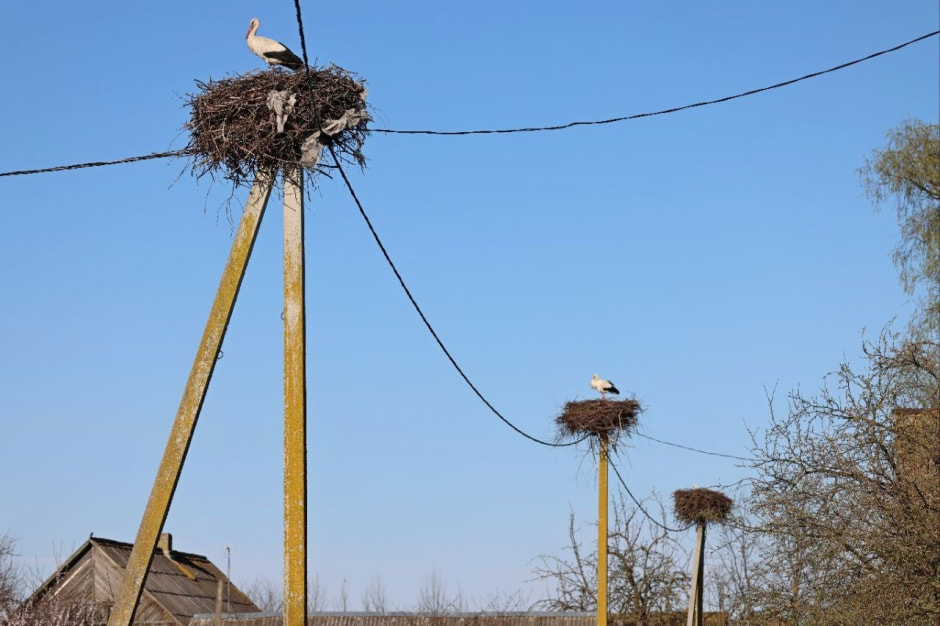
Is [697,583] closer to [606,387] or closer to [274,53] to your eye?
[606,387]

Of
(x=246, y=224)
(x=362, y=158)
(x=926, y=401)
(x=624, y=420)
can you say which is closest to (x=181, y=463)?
(x=246, y=224)

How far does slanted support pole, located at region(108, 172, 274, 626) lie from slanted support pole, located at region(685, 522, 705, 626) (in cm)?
1846

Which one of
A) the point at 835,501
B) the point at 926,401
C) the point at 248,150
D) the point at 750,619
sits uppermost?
the point at 248,150

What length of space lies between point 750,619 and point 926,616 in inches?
101

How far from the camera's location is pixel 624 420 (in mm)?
19906

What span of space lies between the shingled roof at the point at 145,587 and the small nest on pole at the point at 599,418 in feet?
36.3

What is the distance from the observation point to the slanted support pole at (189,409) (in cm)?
870

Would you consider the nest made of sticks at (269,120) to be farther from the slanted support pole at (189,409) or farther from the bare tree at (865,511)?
the bare tree at (865,511)

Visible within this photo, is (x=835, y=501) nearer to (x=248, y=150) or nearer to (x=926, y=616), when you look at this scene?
(x=926, y=616)

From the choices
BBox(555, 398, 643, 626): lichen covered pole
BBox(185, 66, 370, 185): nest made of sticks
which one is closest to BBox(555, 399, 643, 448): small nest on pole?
BBox(555, 398, 643, 626): lichen covered pole

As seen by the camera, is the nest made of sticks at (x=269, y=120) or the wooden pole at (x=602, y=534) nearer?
the nest made of sticks at (x=269, y=120)

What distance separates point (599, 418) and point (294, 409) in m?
11.5

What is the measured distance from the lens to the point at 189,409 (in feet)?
29.6

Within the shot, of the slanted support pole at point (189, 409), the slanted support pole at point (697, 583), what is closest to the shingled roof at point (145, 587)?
the slanted support pole at point (697, 583)
